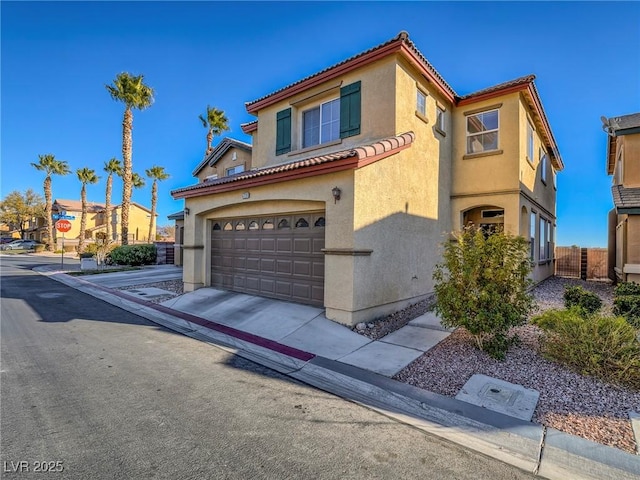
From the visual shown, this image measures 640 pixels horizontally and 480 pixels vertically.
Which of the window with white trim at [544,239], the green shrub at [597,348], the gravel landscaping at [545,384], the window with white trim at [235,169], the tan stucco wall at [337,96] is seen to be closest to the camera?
the gravel landscaping at [545,384]

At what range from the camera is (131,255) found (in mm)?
22219

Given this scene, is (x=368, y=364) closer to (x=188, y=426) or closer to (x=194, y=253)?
(x=188, y=426)

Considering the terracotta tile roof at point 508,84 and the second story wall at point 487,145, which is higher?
the terracotta tile roof at point 508,84

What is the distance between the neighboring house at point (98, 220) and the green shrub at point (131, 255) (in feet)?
101

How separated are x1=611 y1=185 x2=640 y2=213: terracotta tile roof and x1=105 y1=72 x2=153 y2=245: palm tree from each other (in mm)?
28530

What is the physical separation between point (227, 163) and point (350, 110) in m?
11.6

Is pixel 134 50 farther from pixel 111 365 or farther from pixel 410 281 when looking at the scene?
pixel 410 281

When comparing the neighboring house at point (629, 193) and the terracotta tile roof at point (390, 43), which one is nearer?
the terracotta tile roof at point (390, 43)

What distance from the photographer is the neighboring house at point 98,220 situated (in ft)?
168

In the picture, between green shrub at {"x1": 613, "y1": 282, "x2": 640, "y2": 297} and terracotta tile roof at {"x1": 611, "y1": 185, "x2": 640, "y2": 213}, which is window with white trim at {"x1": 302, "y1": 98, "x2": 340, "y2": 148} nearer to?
green shrub at {"x1": 613, "y1": 282, "x2": 640, "y2": 297}

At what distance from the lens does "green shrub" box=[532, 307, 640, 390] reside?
464 cm

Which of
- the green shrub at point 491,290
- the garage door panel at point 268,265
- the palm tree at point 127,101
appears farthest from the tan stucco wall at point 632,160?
the palm tree at point 127,101

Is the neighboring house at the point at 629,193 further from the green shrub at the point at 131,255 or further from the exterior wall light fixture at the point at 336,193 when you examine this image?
the green shrub at the point at 131,255

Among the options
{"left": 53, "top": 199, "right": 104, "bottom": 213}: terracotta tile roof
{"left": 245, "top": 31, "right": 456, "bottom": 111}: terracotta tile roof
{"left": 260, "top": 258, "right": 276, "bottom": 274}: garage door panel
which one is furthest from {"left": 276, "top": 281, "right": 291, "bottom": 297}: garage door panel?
{"left": 53, "top": 199, "right": 104, "bottom": 213}: terracotta tile roof
